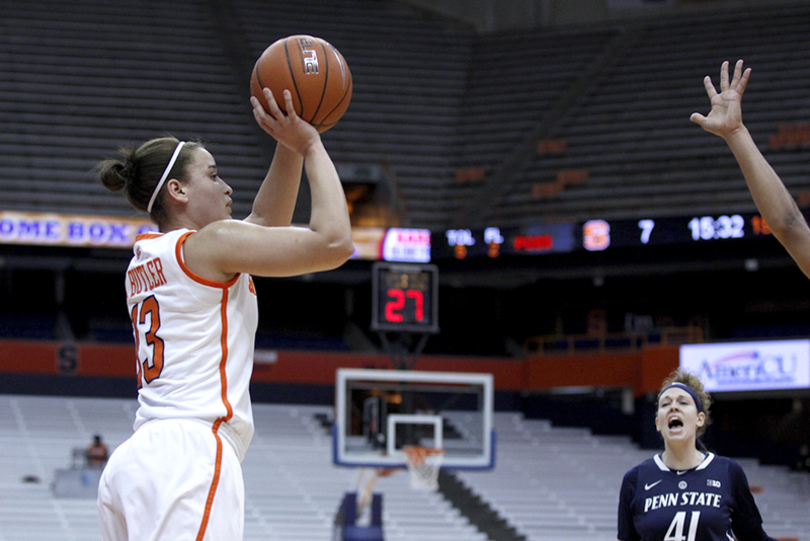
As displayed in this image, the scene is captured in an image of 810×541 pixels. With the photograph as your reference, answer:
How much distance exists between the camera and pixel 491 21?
24.8 meters

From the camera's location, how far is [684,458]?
12.2ft

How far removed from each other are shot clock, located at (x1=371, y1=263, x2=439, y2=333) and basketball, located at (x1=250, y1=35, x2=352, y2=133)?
888 cm

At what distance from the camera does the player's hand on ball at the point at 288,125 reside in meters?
2.42

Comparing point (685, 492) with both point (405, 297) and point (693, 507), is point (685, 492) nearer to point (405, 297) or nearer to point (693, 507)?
point (693, 507)

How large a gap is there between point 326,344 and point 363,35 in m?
8.09

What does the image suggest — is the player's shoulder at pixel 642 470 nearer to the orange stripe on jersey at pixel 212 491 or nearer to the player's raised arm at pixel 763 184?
the player's raised arm at pixel 763 184

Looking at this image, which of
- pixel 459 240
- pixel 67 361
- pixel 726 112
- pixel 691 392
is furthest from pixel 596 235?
pixel 726 112

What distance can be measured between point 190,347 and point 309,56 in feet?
2.82

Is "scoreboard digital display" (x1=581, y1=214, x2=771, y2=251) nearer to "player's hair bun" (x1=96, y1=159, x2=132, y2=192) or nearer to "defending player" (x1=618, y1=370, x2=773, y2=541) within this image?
"defending player" (x1=618, y1=370, x2=773, y2=541)

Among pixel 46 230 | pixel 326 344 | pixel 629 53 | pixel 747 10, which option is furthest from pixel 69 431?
pixel 747 10

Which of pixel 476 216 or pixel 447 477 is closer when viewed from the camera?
pixel 447 477

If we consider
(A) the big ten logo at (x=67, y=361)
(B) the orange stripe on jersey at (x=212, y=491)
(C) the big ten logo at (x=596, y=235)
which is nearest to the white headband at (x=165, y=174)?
(B) the orange stripe on jersey at (x=212, y=491)

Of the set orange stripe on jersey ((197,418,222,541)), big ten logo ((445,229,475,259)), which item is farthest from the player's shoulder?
big ten logo ((445,229,475,259))

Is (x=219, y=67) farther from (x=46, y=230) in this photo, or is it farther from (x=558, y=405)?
(x=558, y=405)
